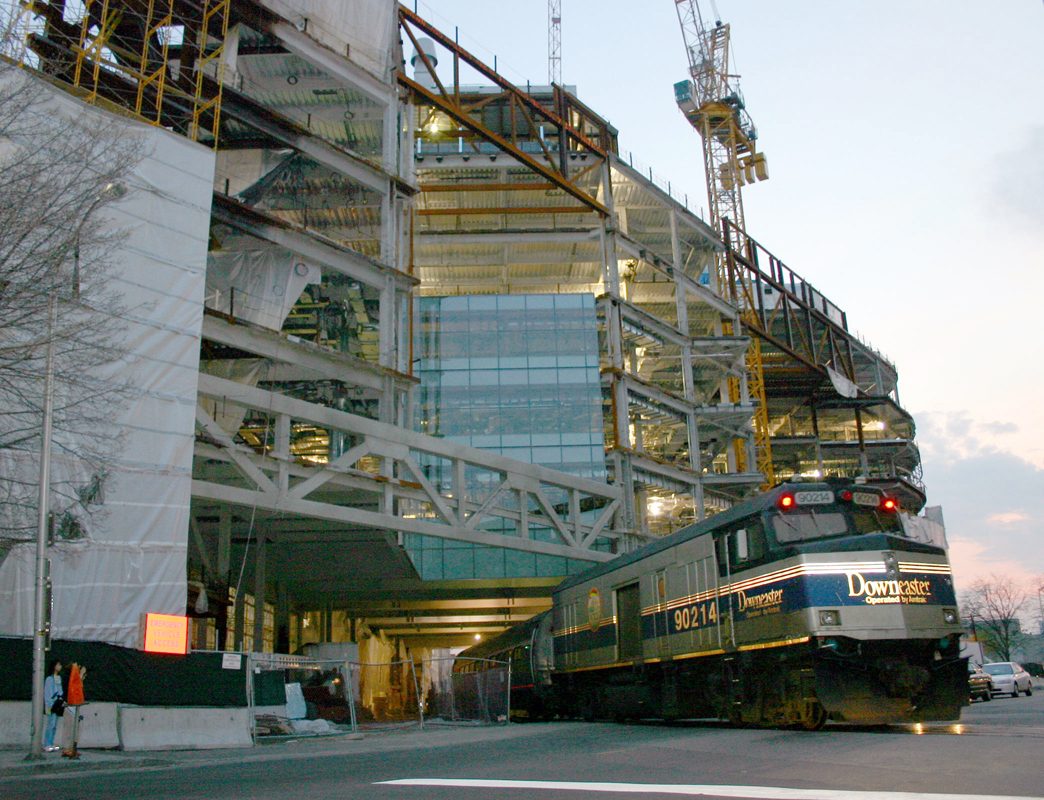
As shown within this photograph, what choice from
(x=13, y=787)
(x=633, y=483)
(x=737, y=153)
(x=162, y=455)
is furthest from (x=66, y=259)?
(x=737, y=153)

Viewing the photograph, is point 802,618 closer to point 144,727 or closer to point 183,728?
point 183,728

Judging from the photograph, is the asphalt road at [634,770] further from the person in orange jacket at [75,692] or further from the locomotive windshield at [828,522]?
the locomotive windshield at [828,522]

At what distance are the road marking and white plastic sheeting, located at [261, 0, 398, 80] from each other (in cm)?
3069

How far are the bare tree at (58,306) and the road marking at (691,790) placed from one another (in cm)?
1083

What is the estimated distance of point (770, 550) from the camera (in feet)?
49.2

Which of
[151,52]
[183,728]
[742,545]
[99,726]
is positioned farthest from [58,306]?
[151,52]

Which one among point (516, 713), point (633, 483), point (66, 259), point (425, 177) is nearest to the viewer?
point (66, 259)

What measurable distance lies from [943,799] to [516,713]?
23649 mm

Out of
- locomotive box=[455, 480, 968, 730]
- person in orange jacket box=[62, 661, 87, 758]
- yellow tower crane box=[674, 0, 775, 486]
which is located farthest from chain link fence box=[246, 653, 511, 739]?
yellow tower crane box=[674, 0, 775, 486]

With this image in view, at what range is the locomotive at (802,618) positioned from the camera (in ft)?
45.5

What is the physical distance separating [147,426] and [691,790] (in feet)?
55.3

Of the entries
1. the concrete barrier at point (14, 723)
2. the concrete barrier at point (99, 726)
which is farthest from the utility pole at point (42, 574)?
the concrete barrier at point (99, 726)

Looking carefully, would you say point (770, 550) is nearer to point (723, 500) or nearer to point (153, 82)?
point (153, 82)

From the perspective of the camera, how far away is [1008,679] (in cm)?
3092
